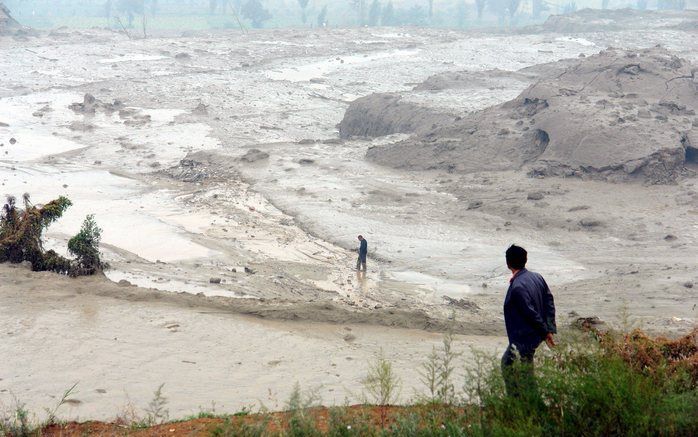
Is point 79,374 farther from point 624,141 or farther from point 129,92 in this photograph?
point 129,92

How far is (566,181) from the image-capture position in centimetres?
1759

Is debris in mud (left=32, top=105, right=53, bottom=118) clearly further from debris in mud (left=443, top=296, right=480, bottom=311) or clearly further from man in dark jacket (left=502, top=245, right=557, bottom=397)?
man in dark jacket (left=502, top=245, right=557, bottom=397)

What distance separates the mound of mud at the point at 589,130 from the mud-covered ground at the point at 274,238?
0.69 m

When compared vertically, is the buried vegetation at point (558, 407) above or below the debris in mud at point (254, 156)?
above

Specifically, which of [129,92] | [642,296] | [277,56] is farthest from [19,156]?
[277,56]

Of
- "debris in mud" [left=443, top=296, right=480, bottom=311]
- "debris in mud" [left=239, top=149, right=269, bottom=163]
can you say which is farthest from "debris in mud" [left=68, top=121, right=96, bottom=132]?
"debris in mud" [left=443, top=296, right=480, bottom=311]

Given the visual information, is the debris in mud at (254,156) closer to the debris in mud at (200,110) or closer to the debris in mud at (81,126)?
the debris in mud at (81,126)

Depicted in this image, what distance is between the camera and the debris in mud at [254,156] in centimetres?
2170

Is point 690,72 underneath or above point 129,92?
above

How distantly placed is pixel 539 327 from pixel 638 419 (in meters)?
1.20

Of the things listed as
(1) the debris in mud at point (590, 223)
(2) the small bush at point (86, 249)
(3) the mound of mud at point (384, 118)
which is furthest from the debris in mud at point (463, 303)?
(3) the mound of mud at point (384, 118)

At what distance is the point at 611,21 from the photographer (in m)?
58.9

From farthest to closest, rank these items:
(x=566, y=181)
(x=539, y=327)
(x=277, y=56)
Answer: (x=277, y=56)
(x=566, y=181)
(x=539, y=327)

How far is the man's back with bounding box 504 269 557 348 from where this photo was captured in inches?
226
